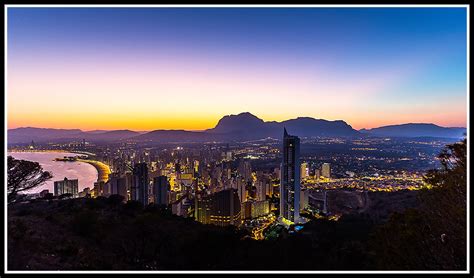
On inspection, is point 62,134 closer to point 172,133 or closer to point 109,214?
point 109,214

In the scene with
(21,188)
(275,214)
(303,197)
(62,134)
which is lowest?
(275,214)

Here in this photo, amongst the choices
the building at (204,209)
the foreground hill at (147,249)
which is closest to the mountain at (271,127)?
the building at (204,209)

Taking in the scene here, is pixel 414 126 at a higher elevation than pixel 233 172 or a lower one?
higher

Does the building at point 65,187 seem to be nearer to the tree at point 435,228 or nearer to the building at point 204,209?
the building at point 204,209

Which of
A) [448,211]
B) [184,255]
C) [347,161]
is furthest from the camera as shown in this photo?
[347,161]

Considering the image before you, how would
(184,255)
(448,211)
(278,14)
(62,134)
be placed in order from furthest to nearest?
(62,134)
(184,255)
(278,14)
(448,211)

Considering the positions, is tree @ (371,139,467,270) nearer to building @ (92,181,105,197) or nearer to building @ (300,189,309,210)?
building @ (92,181,105,197)

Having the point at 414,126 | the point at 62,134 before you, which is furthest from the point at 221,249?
the point at 414,126
